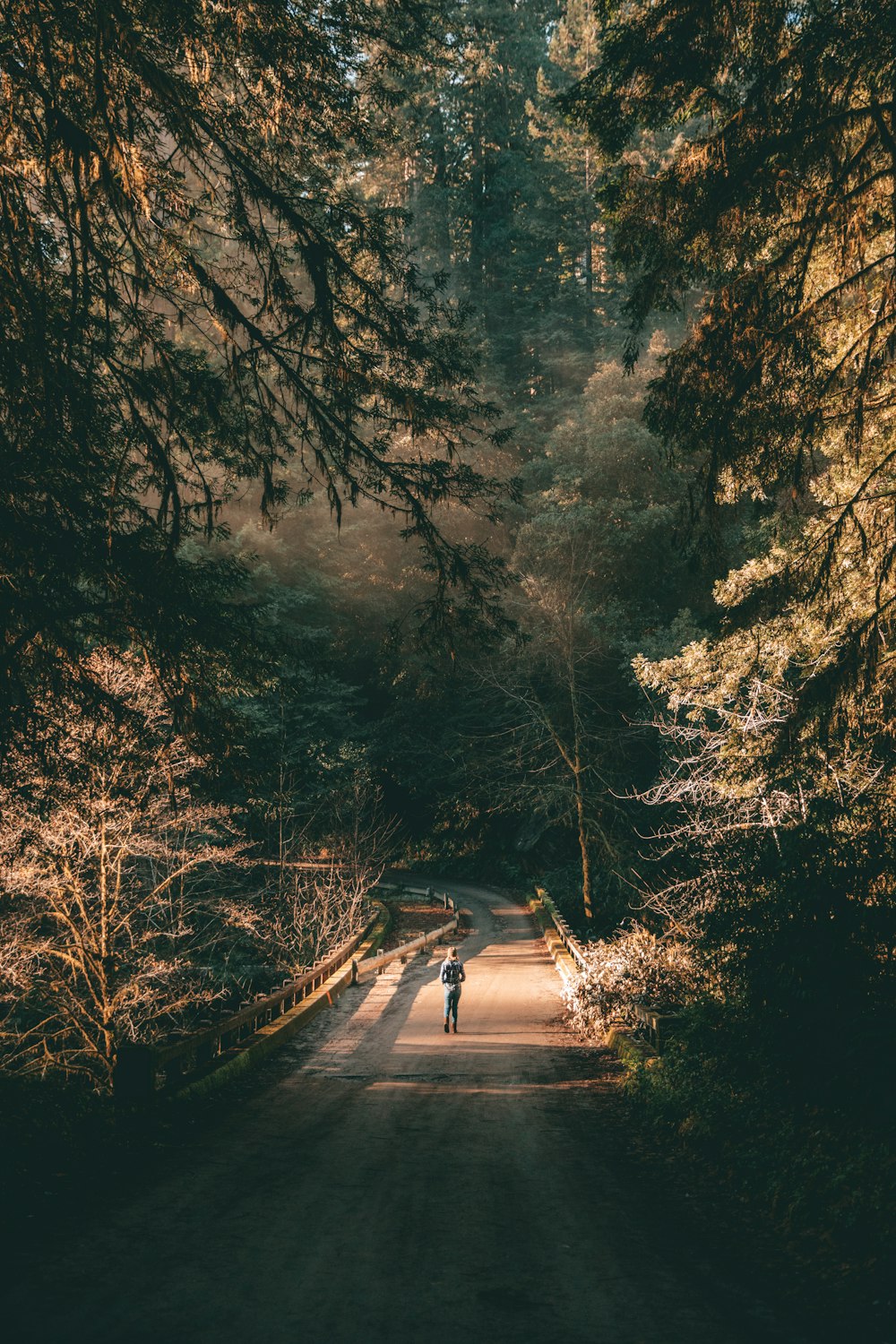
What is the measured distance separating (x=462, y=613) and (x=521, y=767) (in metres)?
22.0

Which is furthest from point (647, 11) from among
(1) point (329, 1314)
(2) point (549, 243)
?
(2) point (549, 243)

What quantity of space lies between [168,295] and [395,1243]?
6961 mm

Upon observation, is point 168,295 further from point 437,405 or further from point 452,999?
point 452,999

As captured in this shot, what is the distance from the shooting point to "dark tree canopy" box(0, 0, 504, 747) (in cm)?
588

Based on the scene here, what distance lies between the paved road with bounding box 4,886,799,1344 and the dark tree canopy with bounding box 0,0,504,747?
3826 mm

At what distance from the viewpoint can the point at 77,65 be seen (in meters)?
5.74

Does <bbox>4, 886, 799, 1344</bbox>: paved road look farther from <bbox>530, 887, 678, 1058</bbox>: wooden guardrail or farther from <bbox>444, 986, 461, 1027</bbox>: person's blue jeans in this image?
<bbox>444, 986, 461, 1027</bbox>: person's blue jeans

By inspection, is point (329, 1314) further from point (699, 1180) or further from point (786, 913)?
point (786, 913)

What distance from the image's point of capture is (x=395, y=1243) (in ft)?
18.7

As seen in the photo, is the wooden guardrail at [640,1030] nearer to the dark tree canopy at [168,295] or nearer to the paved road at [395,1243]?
the paved road at [395,1243]

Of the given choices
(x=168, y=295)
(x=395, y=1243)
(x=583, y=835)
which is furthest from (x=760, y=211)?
(x=583, y=835)

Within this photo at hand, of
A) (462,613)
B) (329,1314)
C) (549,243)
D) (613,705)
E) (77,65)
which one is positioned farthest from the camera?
(549,243)

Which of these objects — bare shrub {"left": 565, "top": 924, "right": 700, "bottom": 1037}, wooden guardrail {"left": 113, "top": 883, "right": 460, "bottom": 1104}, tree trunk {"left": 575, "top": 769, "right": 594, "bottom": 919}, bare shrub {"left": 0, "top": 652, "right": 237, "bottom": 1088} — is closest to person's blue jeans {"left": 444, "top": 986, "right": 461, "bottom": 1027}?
bare shrub {"left": 565, "top": 924, "right": 700, "bottom": 1037}

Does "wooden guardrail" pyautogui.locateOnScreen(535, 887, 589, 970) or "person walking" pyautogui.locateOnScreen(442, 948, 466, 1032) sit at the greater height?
"wooden guardrail" pyautogui.locateOnScreen(535, 887, 589, 970)
